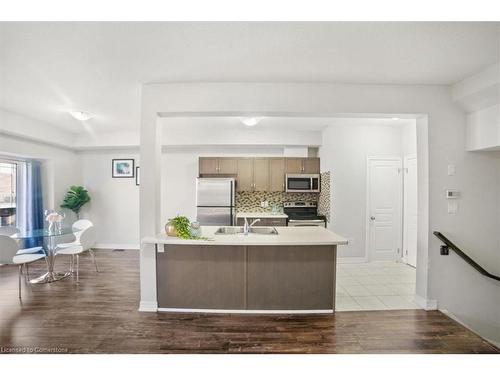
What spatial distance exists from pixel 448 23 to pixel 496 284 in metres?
3.01

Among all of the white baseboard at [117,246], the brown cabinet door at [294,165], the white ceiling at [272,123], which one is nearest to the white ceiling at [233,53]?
the white ceiling at [272,123]

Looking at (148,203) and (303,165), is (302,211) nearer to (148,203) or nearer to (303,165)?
(303,165)

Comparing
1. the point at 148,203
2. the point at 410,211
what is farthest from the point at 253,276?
the point at 410,211

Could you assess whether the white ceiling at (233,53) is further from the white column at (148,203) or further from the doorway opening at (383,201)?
the doorway opening at (383,201)

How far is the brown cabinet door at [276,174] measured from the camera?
16.9 feet

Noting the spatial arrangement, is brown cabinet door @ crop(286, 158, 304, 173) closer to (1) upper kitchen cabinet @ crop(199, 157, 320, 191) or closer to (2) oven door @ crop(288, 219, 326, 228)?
(1) upper kitchen cabinet @ crop(199, 157, 320, 191)

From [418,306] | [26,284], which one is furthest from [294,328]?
[26,284]

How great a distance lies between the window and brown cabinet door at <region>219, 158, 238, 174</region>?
399cm

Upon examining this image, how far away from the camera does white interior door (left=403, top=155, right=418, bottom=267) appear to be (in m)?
4.38

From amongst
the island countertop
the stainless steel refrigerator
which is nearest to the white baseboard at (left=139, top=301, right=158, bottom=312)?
the island countertop

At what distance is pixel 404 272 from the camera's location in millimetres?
4102

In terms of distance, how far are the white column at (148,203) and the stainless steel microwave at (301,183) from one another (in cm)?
299

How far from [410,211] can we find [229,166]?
12.0 ft

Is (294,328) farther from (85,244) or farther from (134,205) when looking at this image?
(134,205)
